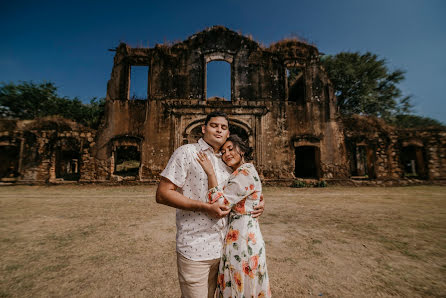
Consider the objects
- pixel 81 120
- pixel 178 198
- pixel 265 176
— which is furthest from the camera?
pixel 81 120

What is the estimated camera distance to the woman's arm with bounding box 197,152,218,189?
52.9 inches

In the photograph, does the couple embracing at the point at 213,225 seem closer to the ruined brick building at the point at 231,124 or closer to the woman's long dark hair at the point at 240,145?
the woman's long dark hair at the point at 240,145

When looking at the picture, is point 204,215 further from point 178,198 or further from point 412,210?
point 412,210

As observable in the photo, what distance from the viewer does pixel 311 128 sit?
1193 centimetres

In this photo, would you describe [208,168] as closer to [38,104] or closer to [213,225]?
[213,225]

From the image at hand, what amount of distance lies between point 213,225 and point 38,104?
29463 millimetres

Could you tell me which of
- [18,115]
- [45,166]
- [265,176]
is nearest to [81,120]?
[18,115]

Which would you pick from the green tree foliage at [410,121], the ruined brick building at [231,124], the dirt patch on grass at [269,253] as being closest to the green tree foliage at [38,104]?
the ruined brick building at [231,124]

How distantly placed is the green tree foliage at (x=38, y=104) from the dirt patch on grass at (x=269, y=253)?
1813 centimetres

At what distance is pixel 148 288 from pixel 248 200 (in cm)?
172

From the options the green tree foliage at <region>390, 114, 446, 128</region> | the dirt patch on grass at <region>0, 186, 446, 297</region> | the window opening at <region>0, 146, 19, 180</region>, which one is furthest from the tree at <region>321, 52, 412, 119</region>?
the window opening at <region>0, 146, 19, 180</region>

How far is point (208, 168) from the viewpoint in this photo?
137cm

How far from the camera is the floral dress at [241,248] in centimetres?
133

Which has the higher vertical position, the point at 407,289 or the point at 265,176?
the point at 265,176
